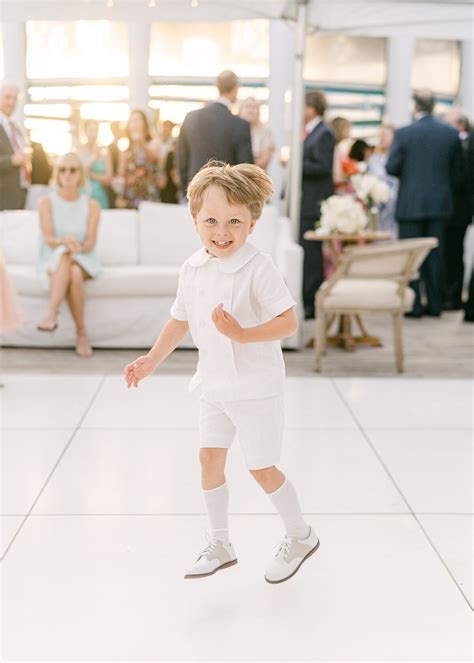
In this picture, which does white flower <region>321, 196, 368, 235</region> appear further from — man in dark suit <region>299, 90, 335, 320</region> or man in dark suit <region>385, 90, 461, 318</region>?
man in dark suit <region>385, 90, 461, 318</region>

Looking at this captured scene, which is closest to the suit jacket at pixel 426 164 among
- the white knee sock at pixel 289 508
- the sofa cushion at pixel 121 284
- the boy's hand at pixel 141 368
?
the sofa cushion at pixel 121 284

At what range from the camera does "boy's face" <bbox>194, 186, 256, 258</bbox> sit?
204 centimetres

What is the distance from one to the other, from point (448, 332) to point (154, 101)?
22.7ft

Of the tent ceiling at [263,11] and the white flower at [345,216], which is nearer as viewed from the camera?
the white flower at [345,216]

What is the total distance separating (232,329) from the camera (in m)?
1.99

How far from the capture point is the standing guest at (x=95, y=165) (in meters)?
7.56

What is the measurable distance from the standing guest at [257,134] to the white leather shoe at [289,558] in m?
5.23

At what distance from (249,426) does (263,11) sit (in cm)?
435

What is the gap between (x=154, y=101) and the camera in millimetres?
12016

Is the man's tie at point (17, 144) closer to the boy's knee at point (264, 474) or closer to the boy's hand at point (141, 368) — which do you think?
the boy's hand at point (141, 368)

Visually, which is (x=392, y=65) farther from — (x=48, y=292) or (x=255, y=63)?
(x=48, y=292)

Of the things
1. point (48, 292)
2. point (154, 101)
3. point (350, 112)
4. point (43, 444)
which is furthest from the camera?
point (350, 112)

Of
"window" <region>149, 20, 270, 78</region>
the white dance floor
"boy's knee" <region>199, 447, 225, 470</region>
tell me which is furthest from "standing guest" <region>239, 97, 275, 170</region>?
"boy's knee" <region>199, 447, 225, 470</region>

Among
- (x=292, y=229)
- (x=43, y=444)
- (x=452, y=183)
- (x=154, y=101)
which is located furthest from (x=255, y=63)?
(x=43, y=444)
